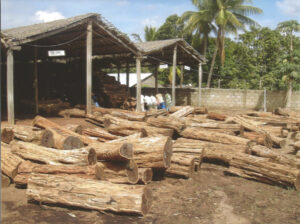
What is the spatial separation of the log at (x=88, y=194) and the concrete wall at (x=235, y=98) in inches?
685

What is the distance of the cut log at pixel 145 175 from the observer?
5.04m

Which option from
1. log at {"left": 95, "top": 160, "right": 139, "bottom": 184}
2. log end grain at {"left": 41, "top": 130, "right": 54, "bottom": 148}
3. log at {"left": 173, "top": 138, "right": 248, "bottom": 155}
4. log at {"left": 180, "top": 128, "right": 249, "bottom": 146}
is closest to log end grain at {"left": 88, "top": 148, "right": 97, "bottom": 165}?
log at {"left": 95, "top": 160, "right": 139, "bottom": 184}

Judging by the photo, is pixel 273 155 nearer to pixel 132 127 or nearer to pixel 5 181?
pixel 132 127

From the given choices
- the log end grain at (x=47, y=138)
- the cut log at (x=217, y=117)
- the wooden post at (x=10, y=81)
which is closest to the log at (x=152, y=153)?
the log end grain at (x=47, y=138)

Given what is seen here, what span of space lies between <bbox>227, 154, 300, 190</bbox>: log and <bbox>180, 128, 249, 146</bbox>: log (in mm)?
1544

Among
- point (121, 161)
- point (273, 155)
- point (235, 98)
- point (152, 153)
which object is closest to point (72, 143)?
point (121, 161)

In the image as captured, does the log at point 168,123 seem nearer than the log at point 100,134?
No

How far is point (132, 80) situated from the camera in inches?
1204

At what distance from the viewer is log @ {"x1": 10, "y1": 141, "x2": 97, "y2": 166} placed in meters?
5.38

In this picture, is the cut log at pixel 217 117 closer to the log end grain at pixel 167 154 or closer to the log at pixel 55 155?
the log end grain at pixel 167 154

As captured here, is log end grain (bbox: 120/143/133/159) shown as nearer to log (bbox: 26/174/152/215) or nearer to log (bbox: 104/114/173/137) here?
log (bbox: 26/174/152/215)

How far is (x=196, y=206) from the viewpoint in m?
4.60

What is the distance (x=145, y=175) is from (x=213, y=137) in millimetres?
3302

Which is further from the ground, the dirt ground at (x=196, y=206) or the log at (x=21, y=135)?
the log at (x=21, y=135)
